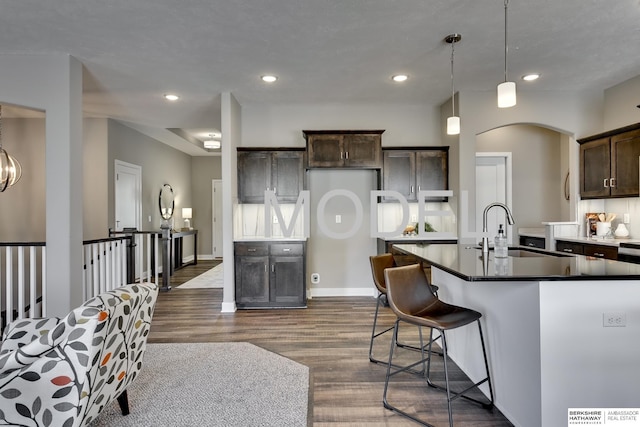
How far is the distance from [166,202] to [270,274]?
4.46 m

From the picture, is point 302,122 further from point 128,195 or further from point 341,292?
point 128,195

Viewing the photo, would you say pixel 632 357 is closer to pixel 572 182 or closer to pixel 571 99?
pixel 572 182

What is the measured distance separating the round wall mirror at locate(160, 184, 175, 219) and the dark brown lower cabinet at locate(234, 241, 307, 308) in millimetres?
3977

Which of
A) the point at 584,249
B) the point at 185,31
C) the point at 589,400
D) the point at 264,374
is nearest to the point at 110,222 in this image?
the point at 185,31

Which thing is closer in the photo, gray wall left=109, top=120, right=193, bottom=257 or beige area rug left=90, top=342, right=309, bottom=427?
beige area rug left=90, top=342, right=309, bottom=427

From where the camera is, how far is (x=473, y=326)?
256cm

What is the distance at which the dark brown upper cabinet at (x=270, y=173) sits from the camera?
4855 mm

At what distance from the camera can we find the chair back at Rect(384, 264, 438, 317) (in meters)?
2.20

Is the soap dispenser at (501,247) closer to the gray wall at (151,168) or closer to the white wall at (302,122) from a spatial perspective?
the white wall at (302,122)

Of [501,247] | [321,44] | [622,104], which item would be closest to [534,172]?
[622,104]

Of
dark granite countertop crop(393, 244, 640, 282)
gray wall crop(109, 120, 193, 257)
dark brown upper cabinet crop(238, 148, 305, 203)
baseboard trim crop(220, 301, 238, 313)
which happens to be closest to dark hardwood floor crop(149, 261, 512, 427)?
baseboard trim crop(220, 301, 238, 313)

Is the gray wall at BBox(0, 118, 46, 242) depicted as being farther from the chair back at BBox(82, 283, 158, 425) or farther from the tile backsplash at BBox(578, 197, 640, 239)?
the tile backsplash at BBox(578, 197, 640, 239)

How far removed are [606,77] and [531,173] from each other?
1.70 metres

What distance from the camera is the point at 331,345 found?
3355 mm
